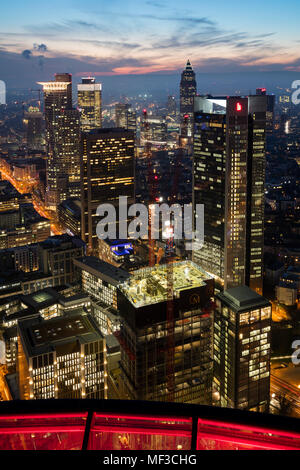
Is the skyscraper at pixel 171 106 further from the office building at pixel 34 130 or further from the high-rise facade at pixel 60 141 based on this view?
the office building at pixel 34 130

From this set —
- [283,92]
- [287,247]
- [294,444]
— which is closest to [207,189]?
[287,247]

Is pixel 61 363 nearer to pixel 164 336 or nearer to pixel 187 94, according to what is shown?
pixel 164 336

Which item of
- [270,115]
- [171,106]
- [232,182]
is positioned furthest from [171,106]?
[232,182]

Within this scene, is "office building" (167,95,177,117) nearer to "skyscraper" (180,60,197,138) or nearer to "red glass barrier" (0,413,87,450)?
"skyscraper" (180,60,197,138)

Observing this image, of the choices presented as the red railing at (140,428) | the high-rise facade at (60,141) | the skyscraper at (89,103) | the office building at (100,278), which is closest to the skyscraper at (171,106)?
the skyscraper at (89,103)

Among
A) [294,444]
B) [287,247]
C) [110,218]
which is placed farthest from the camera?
[110,218]
